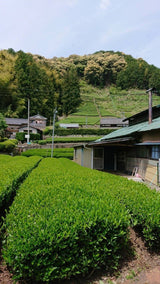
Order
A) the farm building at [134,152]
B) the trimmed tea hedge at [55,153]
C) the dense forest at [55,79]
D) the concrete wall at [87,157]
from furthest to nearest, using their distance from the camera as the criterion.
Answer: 1. the dense forest at [55,79]
2. the trimmed tea hedge at [55,153]
3. the concrete wall at [87,157]
4. the farm building at [134,152]

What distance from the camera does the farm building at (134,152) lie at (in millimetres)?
8844

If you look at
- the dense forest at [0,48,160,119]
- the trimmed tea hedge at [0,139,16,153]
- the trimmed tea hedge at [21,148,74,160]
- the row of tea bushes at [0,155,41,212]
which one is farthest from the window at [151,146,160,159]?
the dense forest at [0,48,160,119]

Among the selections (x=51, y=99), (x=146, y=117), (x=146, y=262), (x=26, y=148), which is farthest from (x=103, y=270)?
(x=51, y=99)

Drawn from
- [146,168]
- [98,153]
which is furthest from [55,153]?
[146,168]

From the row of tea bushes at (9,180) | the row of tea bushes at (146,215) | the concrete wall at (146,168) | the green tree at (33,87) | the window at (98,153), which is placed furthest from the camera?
the green tree at (33,87)

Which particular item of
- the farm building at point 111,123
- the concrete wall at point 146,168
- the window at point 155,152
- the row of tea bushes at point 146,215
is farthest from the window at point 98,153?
the farm building at point 111,123

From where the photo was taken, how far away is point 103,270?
89.7 inches

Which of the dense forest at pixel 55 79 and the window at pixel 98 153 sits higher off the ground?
the dense forest at pixel 55 79

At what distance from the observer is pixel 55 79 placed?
6178cm

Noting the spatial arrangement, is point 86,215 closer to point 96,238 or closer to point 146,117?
point 96,238

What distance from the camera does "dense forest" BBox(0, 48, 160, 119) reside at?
1764 inches

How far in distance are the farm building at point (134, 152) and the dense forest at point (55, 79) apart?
3599 cm

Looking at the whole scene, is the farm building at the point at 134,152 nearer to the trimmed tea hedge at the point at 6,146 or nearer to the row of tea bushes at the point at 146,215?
the row of tea bushes at the point at 146,215

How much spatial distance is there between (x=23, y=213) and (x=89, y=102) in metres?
72.5
